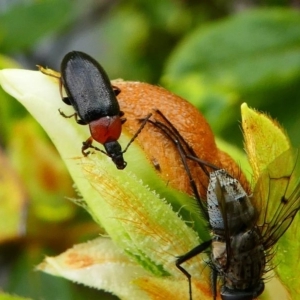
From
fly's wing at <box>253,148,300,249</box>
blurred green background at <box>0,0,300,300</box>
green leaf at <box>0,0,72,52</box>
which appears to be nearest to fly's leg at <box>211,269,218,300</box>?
fly's wing at <box>253,148,300,249</box>

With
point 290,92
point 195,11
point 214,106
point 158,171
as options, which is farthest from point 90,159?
point 195,11

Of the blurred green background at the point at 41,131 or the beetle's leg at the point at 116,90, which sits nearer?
the beetle's leg at the point at 116,90

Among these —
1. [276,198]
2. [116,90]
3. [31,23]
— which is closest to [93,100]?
[116,90]

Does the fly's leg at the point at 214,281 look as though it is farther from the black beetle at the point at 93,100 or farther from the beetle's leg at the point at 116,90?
the beetle's leg at the point at 116,90

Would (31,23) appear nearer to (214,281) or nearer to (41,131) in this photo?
(41,131)

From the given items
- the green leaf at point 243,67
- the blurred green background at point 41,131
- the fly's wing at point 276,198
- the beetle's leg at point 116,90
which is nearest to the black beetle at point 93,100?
the beetle's leg at point 116,90

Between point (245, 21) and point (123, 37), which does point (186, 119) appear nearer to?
point (245, 21)
